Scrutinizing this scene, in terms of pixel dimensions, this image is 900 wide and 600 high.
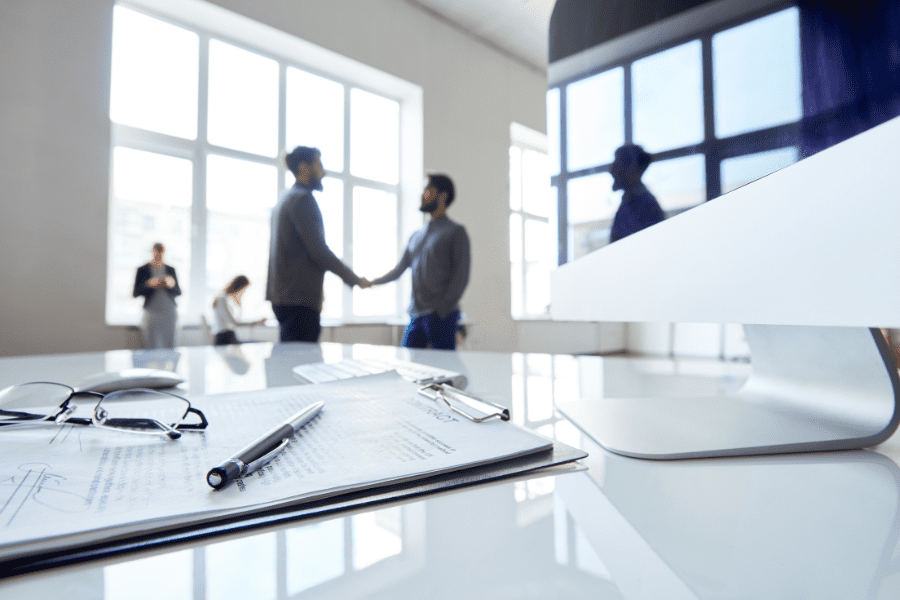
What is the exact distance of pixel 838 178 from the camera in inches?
7.2

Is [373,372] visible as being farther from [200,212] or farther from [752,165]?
[200,212]

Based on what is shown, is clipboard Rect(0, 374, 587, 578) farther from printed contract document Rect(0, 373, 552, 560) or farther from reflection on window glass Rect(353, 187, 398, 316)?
reflection on window glass Rect(353, 187, 398, 316)

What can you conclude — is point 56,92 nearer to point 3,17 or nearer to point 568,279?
point 3,17

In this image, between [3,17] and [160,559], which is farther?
[3,17]

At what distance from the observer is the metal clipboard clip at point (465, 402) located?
322 mm

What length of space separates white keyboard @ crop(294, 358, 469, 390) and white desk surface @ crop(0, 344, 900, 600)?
0.93 feet

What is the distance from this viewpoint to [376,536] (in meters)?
0.19

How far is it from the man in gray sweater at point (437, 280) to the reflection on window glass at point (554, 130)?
1.48m

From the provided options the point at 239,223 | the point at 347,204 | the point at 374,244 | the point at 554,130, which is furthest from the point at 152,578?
the point at 374,244

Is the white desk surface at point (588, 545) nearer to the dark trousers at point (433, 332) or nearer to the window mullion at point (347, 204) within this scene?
the dark trousers at point (433, 332)

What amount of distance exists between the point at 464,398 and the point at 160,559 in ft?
0.78

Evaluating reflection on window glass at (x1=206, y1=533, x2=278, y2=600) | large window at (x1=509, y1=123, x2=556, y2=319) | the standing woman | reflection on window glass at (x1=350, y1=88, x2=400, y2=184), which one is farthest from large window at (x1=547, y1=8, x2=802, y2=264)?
large window at (x1=509, y1=123, x2=556, y2=319)

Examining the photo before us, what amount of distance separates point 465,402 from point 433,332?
65.6 inches

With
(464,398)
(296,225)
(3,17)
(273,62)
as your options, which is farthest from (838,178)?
(273,62)
